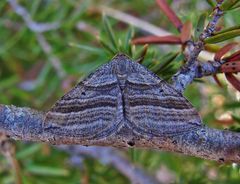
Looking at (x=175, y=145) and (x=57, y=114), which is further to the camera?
(x=57, y=114)

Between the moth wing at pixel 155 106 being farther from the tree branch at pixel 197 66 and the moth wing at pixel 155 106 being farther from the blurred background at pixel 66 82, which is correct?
the blurred background at pixel 66 82

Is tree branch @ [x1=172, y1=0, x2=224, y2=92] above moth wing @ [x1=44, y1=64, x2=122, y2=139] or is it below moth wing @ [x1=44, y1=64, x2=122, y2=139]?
above

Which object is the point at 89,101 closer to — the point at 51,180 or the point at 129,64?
the point at 129,64

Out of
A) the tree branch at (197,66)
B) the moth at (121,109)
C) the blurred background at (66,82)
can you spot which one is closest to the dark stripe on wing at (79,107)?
the moth at (121,109)

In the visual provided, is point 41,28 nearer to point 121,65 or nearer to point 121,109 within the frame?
point 121,65

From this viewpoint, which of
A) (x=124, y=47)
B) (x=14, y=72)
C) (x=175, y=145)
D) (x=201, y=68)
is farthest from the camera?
(x=14, y=72)

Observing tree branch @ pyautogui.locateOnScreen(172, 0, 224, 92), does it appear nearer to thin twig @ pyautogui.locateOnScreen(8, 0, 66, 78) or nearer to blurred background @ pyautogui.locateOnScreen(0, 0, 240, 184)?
blurred background @ pyautogui.locateOnScreen(0, 0, 240, 184)

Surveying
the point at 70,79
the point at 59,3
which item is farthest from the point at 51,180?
the point at 59,3

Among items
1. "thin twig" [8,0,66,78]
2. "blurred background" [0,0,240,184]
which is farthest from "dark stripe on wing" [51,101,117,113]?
"thin twig" [8,0,66,78]
